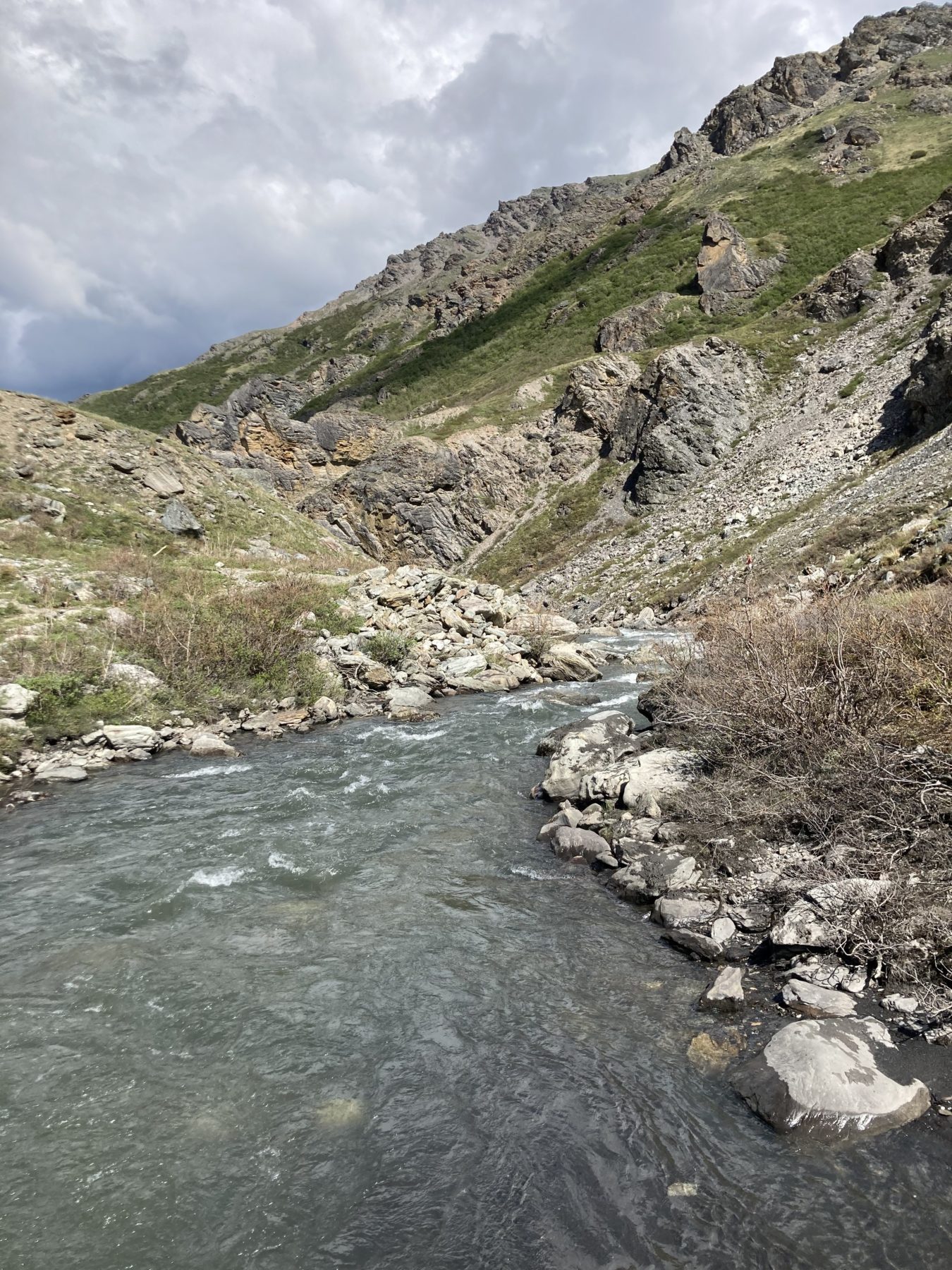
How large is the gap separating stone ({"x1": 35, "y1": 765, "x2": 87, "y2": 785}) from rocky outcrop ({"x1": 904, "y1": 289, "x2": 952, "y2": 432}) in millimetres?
36012

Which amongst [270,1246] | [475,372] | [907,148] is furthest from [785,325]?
[270,1246]

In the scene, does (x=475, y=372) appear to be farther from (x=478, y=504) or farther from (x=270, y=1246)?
(x=270, y=1246)

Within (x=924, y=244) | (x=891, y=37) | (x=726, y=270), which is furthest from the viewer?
(x=891, y=37)

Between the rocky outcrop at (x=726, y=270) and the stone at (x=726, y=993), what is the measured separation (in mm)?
72563

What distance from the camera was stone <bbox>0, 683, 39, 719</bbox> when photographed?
484 inches

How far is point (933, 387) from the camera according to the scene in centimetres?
3025

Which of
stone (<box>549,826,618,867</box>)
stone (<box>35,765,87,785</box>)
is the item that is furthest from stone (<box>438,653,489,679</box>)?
stone (<box>549,826,618,867</box>)

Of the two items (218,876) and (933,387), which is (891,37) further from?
(218,876)

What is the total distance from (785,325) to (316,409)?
6907 cm

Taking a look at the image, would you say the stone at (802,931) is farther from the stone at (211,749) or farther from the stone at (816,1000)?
the stone at (211,749)

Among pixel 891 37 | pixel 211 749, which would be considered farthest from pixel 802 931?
pixel 891 37

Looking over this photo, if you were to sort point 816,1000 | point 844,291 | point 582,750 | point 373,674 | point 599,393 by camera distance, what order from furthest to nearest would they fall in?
point 599,393 < point 844,291 < point 373,674 < point 582,750 < point 816,1000

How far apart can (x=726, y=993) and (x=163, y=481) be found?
3239 cm

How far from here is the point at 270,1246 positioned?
3.63m
